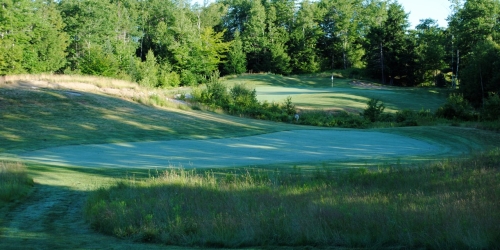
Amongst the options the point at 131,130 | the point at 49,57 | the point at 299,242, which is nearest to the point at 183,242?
the point at 299,242

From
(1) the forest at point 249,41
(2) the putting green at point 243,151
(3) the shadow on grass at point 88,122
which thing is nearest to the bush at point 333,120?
(3) the shadow on grass at point 88,122

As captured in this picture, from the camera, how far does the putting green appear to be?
64.2ft

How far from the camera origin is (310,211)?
844cm

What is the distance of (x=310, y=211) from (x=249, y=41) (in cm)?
9825

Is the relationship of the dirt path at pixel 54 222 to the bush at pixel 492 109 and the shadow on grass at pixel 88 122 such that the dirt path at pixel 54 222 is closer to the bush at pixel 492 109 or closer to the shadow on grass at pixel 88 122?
the shadow on grass at pixel 88 122

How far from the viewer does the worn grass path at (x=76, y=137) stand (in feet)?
28.5

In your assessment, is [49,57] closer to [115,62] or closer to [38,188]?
[115,62]

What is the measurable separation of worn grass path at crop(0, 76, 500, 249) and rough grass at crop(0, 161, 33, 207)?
1.02 ft

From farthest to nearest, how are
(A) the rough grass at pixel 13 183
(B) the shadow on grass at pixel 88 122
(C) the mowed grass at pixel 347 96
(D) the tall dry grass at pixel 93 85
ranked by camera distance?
(C) the mowed grass at pixel 347 96, (D) the tall dry grass at pixel 93 85, (B) the shadow on grass at pixel 88 122, (A) the rough grass at pixel 13 183

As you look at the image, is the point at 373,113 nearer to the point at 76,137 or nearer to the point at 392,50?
the point at 76,137

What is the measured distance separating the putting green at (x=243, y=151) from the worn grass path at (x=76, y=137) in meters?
0.82

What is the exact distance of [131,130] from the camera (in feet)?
92.1

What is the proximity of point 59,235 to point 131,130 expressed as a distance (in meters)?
20.1

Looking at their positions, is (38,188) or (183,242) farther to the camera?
(38,188)
